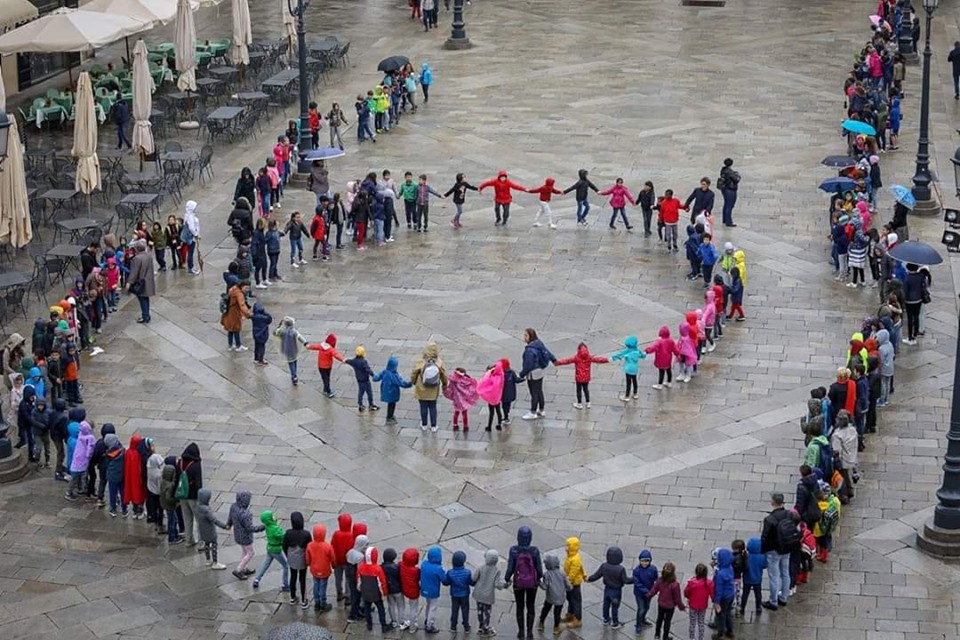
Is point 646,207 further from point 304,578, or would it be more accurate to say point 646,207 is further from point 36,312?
point 304,578

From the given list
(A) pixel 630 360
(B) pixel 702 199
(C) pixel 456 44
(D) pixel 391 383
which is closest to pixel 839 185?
(B) pixel 702 199

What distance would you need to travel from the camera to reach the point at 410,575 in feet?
66.5

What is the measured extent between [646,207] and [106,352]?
38.6 ft

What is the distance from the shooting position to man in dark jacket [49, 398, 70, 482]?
2406cm

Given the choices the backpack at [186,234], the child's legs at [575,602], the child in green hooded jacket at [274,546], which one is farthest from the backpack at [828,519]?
the backpack at [186,234]

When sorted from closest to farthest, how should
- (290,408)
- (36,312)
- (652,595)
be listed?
1. (652,595)
2. (290,408)
3. (36,312)

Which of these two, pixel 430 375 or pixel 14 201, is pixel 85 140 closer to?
pixel 14 201

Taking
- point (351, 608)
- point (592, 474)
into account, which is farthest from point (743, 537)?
point (351, 608)

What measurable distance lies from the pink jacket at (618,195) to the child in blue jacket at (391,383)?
1049 centimetres

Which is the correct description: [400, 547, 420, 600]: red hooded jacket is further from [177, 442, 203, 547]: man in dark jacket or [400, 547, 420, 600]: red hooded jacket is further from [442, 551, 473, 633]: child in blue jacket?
[177, 442, 203, 547]: man in dark jacket

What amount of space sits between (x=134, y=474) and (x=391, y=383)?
15.0ft

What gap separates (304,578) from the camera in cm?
2111

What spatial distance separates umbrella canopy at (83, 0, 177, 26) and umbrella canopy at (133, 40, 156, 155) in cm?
440

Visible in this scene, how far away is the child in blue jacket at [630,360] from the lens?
26.6m
